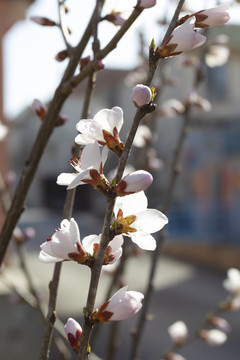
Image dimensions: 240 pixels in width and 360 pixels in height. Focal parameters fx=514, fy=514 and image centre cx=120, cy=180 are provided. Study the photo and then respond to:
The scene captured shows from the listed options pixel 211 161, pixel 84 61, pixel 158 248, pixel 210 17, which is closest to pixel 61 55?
pixel 84 61

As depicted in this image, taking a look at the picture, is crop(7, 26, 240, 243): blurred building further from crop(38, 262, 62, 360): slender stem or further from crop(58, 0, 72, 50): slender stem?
crop(38, 262, 62, 360): slender stem

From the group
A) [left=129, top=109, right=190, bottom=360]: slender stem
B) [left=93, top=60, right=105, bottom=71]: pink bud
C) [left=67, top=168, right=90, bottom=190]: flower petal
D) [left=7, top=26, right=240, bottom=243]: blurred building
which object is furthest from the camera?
[left=7, top=26, right=240, bottom=243]: blurred building

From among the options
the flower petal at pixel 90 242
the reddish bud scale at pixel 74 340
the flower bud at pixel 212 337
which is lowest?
the flower bud at pixel 212 337

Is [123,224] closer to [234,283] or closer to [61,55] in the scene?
[61,55]

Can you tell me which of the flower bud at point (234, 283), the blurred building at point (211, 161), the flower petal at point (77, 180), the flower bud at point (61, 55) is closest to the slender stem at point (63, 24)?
the flower bud at point (61, 55)

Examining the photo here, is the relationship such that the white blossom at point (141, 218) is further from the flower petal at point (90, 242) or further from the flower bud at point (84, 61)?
the flower bud at point (84, 61)

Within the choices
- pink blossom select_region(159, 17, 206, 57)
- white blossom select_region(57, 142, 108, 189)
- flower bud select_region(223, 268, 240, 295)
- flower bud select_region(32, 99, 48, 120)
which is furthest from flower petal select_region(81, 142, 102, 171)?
flower bud select_region(223, 268, 240, 295)

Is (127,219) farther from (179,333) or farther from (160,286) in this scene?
(160,286)
